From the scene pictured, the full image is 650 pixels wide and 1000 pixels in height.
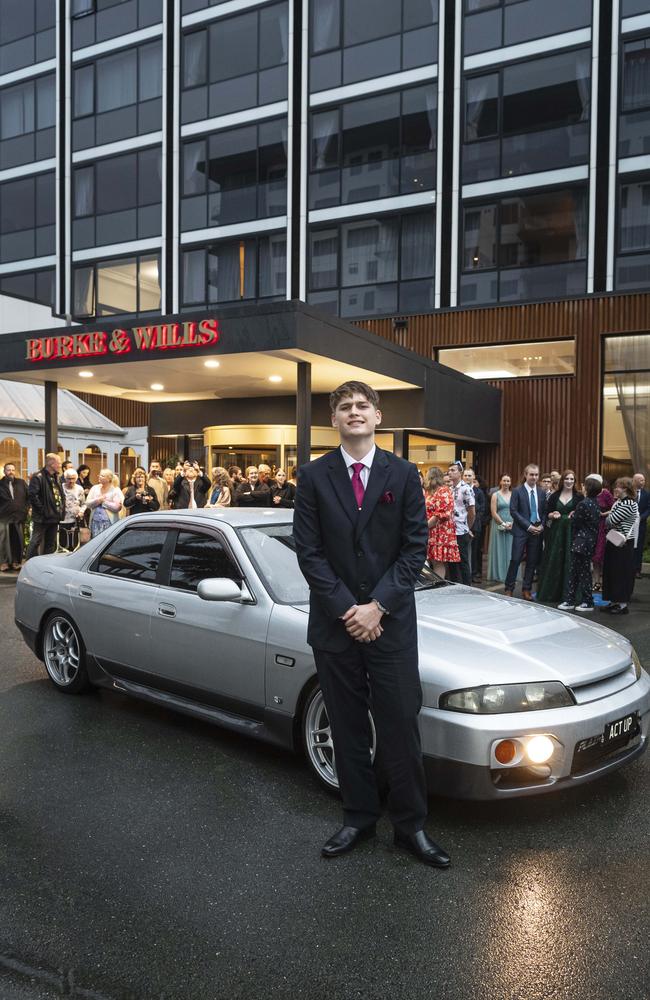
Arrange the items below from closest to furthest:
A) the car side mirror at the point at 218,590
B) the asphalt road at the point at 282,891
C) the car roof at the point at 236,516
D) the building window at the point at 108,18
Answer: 1. the asphalt road at the point at 282,891
2. the car side mirror at the point at 218,590
3. the car roof at the point at 236,516
4. the building window at the point at 108,18

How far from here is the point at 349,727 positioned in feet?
10.9

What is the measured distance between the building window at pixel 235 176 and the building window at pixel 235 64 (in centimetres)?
91

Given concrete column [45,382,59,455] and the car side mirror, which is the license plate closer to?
the car side mirror

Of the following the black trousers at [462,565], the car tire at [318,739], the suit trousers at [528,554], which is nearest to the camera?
the car tire at [318,739]

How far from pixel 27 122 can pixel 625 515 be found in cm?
2625

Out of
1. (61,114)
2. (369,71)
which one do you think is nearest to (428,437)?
(369,71)

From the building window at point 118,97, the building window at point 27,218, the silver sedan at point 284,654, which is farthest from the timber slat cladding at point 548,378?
the silver sedan at point 284,654

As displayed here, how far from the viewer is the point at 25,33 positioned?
27.3 m

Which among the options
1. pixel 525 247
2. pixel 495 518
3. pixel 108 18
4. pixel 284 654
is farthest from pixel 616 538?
pixel 108 18

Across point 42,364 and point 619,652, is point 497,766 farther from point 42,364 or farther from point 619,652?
point 42,364

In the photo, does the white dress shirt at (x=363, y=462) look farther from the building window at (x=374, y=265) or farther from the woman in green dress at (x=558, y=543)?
the building window at (x=374, y=265)

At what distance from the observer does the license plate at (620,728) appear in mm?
3632

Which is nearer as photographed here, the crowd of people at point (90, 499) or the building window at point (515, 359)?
the crowd of people at point (90, 499)

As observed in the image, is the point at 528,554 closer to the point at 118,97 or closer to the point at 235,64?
the point at 235,64
